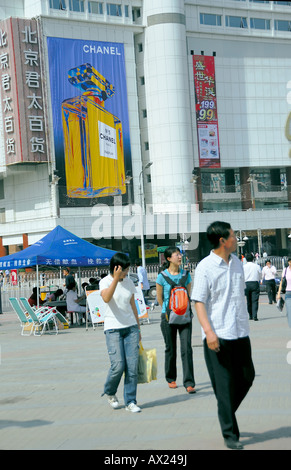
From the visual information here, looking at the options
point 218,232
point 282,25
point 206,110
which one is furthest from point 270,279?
point 282,25

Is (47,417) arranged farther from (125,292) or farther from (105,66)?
(105,66)

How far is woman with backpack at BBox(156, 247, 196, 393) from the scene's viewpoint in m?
10.1

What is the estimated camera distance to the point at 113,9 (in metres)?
74.6

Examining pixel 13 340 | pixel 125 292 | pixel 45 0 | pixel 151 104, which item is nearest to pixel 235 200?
pixel 151 104

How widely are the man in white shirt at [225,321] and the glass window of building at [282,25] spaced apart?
3100 inches

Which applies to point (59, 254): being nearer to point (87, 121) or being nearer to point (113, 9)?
point (87, 121)

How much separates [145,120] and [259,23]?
640 inches

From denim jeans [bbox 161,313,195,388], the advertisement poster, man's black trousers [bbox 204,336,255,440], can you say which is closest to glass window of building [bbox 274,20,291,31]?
the advertisement poster

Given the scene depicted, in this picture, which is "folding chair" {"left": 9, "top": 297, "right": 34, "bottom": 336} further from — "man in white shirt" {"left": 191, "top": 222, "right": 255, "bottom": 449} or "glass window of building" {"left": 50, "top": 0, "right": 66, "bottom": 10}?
"glass window of building" {"left": 50, "top": 0, "right": 66, "bottom": 10}

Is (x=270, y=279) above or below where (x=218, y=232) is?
below

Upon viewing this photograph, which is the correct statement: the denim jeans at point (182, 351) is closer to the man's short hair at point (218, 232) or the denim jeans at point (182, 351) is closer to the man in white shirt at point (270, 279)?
the man's short hair at point (218, 232)

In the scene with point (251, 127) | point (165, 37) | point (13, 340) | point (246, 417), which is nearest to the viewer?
point (246, 417)

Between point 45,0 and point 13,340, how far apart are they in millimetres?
56661

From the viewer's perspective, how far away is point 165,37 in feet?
243
